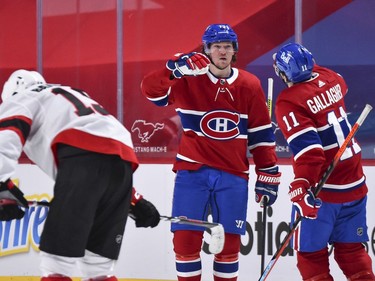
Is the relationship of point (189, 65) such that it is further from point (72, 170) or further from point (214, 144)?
point (72, 170)

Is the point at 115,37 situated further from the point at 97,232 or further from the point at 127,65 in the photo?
the point at 97,232

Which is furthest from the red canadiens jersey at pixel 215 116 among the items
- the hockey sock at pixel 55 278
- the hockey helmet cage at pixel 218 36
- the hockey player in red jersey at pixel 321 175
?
the hockey sock at pixel 55 278

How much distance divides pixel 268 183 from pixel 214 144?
0.32m

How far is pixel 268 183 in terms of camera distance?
4191 mm

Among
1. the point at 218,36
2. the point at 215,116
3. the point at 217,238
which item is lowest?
the point at 217,238

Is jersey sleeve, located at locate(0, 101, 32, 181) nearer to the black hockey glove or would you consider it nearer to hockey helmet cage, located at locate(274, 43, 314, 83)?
the black hockey glove

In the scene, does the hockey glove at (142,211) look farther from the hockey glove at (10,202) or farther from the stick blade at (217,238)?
the hockey glove at (10,202)

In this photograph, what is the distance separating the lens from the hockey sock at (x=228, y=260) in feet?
13.3

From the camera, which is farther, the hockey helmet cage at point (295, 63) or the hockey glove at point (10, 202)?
the hockey helmet cage at point (295, 63)

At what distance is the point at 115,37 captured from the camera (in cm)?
541

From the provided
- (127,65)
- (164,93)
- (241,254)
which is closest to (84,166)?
(164,93)

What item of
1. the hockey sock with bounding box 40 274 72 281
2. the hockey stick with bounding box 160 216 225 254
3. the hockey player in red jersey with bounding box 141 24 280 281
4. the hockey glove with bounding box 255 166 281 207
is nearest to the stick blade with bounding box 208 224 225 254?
the hockey stick with bounding box 160 216 225 254

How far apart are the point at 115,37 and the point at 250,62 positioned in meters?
0.79

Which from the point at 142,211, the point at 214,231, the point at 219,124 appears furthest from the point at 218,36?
the point at 142,211
